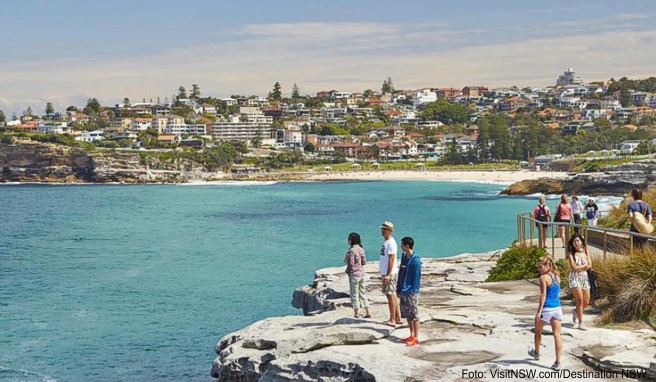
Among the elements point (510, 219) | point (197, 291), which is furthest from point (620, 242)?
point (510, 219)

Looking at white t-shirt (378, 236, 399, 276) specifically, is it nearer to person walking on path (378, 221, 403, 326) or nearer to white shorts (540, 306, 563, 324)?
person walking on path (378, 221, 403, 326)

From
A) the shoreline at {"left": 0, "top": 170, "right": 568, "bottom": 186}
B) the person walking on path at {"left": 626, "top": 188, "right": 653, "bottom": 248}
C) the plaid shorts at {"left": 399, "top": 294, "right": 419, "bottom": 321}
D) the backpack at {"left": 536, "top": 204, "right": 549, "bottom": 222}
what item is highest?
the person walking on path at {"left": 626, "top": 188, "right": 653, "bottom": 248}

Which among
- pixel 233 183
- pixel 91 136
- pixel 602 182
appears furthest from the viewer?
pixel 91 136

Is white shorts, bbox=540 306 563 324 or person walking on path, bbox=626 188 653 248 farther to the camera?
person walking on path, bbox=626 188 653 248

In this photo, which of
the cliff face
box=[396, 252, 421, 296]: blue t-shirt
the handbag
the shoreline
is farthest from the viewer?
the cliff face

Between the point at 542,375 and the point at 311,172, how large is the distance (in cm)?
14271

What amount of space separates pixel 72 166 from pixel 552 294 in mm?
148248

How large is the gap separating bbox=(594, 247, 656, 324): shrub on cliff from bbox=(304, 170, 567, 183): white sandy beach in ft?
352

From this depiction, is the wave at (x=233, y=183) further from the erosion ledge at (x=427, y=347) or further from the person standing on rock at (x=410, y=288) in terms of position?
the person standing on rock at (x=410, y=288)

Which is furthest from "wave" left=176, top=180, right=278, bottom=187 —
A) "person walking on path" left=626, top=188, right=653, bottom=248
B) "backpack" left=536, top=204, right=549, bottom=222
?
"person walking on path" left=626, top=188, right=653, bottom=248

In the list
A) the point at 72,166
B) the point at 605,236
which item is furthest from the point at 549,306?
the point at 72,166

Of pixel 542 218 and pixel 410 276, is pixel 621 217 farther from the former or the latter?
pixel 410 276

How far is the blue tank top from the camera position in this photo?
10273mm

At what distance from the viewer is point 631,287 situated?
488 inches
